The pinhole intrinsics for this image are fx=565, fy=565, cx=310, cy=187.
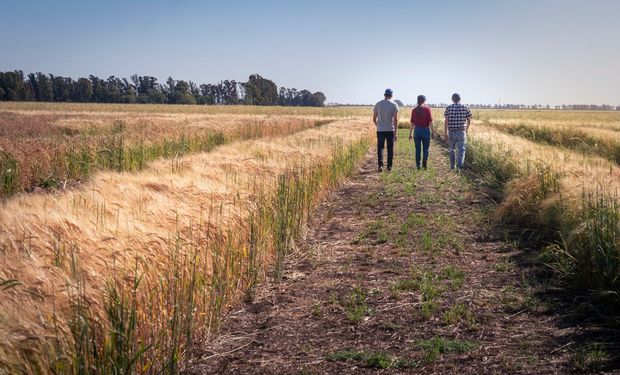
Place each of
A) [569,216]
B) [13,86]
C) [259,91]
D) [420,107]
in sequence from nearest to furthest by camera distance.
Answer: [569,216]
[420,107]
[13,86]
[259,91]

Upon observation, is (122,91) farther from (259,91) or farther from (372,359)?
(372,359)

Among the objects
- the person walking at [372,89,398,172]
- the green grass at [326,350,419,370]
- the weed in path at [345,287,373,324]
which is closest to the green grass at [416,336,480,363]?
the green grass at [326,350,419,370]

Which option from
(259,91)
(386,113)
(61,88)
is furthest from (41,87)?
(386,113)

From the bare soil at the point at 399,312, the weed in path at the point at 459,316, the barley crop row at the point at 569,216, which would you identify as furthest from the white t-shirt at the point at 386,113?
the weed in path at the point at 459,316

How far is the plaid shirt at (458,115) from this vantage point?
1338 centimetres

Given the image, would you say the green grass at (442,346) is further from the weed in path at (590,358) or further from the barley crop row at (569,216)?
the barley crop row at (569,216)

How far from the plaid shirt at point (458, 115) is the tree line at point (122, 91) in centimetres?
9972

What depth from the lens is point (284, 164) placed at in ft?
31.8

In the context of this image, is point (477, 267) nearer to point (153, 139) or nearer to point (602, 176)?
point (602, 176)

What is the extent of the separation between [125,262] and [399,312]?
91.0 inches

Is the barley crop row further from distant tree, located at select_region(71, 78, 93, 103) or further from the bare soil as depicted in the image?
distant tree, located at select_region(71, 78, 93, 103)

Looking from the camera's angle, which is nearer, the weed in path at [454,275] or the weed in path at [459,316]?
the weed in path at [459,316]

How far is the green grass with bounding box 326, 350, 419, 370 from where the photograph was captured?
377cm

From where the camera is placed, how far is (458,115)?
44.0ft
